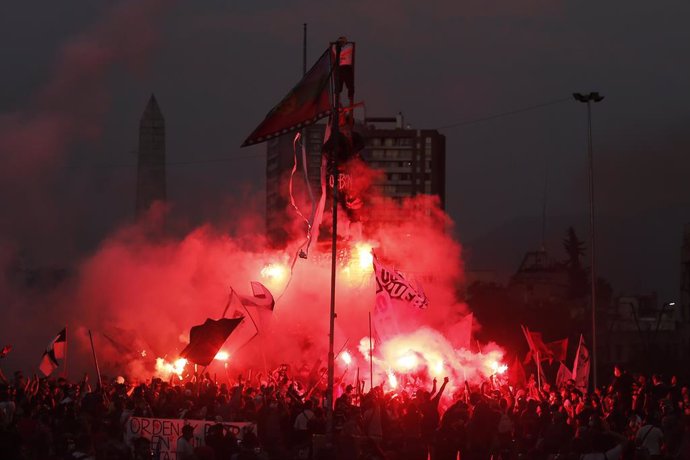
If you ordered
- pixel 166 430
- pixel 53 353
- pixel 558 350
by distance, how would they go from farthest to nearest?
pixel 558 350 → pixel 53 353 → pixel 166 430

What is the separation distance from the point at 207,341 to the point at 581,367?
9351 mm

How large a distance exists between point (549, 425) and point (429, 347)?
1076 cm

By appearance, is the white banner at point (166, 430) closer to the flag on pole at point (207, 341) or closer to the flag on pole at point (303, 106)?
the flag on pole at point (303, 106)

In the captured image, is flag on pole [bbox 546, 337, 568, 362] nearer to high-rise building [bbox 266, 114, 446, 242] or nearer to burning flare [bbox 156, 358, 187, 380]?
burning flare [bbox 156, 358, 187, 380]

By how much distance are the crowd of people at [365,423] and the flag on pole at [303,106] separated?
181 inches

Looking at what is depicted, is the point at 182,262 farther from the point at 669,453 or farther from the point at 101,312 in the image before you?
the point at 669,453

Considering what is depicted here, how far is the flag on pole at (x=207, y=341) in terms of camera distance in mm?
24359

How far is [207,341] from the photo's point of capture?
24469 mm

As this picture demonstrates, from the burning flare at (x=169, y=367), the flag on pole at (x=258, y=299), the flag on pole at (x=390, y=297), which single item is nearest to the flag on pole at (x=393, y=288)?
the flag on pole at (x=390, y=297)

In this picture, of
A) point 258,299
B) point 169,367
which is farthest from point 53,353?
point 169,367

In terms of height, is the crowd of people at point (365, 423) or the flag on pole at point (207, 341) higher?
the flag on pole at point (207, 341)

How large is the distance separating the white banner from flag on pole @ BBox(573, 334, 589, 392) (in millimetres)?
11806

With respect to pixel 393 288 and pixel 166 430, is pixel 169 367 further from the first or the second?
pixel 166 430

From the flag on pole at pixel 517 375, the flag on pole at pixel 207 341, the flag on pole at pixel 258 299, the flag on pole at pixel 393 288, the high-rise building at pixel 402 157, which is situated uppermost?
the high-rise building at pixel 402 157
